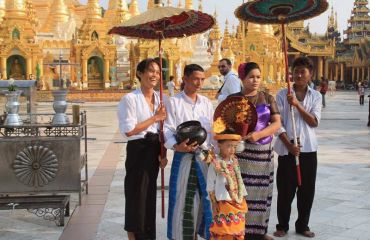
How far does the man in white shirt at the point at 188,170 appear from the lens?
474 cm

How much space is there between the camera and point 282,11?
5.70 metres

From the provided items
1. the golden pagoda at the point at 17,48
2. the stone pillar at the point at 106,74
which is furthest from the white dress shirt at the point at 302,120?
the stone pillar at the point at 106,74

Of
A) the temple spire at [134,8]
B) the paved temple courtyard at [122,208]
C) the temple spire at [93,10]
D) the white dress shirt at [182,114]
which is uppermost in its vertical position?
the temple spire at [134,8]

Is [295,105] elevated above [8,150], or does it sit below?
above

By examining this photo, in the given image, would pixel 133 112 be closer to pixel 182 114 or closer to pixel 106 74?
pixel 182 114

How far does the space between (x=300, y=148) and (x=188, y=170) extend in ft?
4.74

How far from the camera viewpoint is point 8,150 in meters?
6.53

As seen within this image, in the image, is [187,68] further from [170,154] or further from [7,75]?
[7,75]

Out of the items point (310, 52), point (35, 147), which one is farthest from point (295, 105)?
point (310, 52)

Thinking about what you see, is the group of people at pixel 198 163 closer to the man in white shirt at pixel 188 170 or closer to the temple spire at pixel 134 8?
the man in white shirt at pixel 188 170

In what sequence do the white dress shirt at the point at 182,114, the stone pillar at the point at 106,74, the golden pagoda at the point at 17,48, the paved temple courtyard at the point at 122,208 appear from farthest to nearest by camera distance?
the stone pillar at the point at 106,74 < the golden pagoda at the point at 17,48 < the paved temple courtyard at the point at 122,208 < the white dress shirt at the point at 182,114

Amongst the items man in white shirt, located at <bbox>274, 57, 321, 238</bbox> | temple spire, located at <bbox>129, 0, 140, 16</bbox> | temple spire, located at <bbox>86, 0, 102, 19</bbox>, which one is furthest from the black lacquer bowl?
temple spire, located at <bbox>129, 0, 140, 16</bbox>

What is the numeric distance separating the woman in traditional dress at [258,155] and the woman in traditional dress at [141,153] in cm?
78

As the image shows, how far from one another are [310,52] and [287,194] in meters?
59.6
